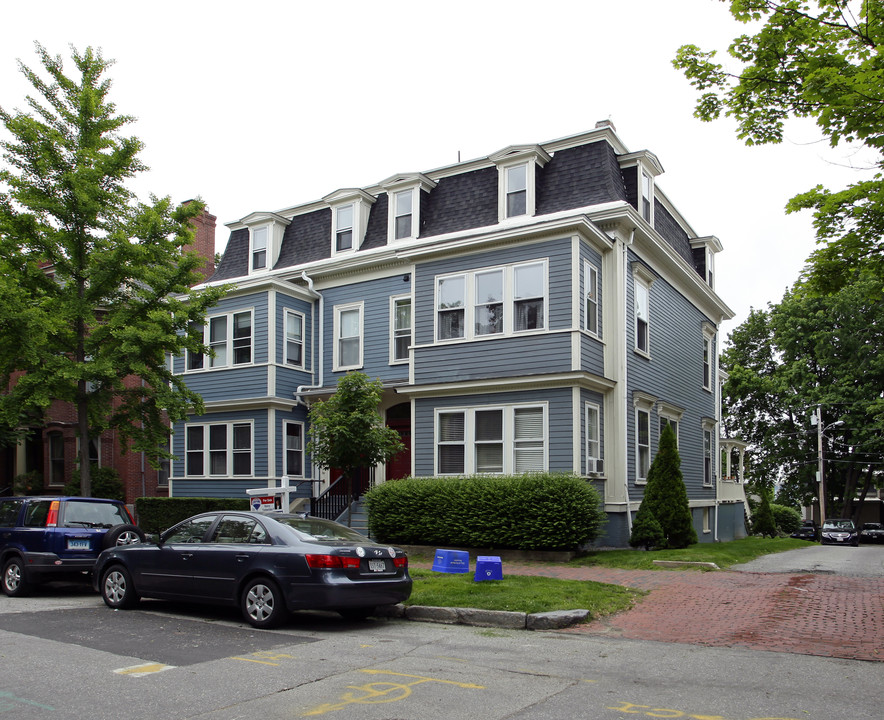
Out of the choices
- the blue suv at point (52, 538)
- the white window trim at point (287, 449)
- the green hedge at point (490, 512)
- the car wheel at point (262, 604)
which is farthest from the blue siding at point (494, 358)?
the car wheel at point (262, 604)

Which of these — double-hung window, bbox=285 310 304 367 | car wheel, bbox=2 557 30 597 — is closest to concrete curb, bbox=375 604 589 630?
car wheel, bbox=2 557 30 597

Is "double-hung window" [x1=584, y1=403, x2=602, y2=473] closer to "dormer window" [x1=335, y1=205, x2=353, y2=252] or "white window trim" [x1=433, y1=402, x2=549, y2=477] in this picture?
"white window trim" [x1=433, y1=402, x2=549, y2=477]

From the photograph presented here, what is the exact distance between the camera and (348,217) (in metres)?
24.4

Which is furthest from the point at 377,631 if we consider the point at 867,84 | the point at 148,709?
the point at 867,84

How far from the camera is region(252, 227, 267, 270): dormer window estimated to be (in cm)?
2606

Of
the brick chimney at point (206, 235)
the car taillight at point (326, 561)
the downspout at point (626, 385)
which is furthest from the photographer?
the brick chimney at point (206, 235)

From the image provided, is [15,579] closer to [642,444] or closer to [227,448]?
[227,448]

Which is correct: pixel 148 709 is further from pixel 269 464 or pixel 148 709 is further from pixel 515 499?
pixel 269 464

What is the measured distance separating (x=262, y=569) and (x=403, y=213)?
14.9m

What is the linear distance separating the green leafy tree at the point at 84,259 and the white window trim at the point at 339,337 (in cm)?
588

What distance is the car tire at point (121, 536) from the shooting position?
12.9m

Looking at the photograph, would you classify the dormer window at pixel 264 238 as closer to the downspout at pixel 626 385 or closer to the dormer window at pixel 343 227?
the dormer window at pixel 343 227

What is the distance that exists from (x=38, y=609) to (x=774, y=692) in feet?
31.5

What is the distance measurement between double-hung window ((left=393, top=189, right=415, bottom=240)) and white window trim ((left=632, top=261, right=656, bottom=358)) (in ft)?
21.0
